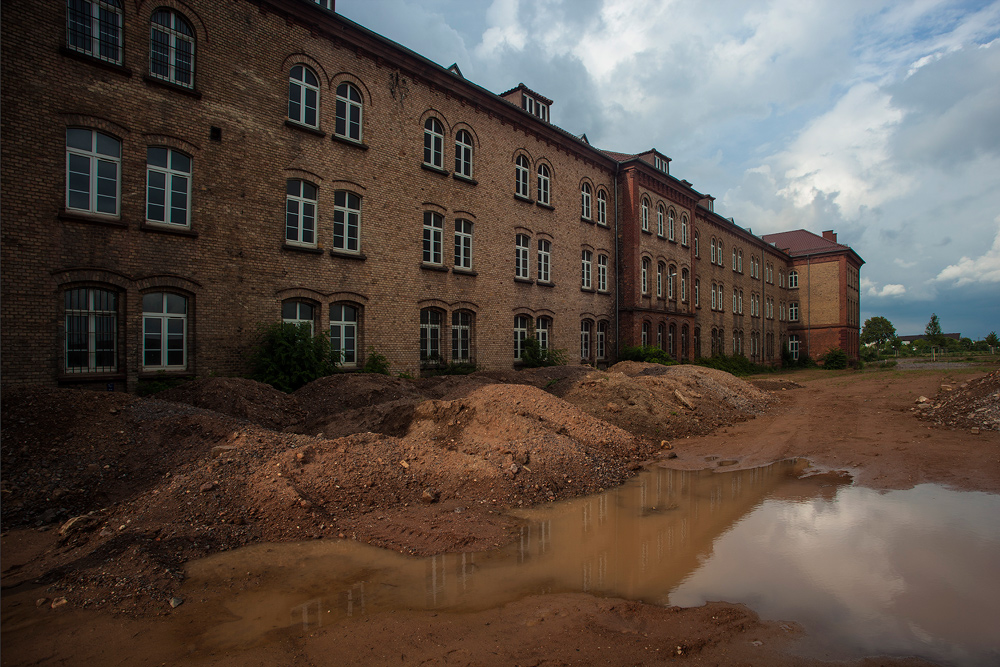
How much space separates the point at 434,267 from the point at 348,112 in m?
5.09

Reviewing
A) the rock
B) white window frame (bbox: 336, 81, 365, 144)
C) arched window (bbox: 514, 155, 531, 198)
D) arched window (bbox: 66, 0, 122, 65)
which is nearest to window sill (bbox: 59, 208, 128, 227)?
arched window (bbox: 66, 0, 122, 65)

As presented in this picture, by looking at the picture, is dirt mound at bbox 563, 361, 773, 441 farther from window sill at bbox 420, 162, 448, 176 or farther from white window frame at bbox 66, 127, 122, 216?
white window frame at bbox 66, 127, 122, 216

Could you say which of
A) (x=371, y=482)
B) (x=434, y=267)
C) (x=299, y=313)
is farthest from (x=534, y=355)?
(x=371, y=482)

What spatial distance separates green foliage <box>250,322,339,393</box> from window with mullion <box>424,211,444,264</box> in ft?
16.5

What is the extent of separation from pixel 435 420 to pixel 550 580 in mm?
4841

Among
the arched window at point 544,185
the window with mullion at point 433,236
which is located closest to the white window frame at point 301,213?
the window with mullion at point 433,236

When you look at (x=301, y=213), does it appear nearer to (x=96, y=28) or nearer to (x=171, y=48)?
(x=171, y=48)

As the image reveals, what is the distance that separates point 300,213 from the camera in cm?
1369

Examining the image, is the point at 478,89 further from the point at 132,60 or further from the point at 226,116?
the point at 132,60

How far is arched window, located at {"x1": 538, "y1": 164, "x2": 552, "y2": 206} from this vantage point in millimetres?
21734

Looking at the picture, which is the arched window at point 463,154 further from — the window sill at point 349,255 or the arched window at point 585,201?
the arched window at point 585,201

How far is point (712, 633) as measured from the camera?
396 centimetres

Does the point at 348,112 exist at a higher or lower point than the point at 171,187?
higher

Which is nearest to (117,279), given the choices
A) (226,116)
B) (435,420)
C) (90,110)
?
(90,110)
